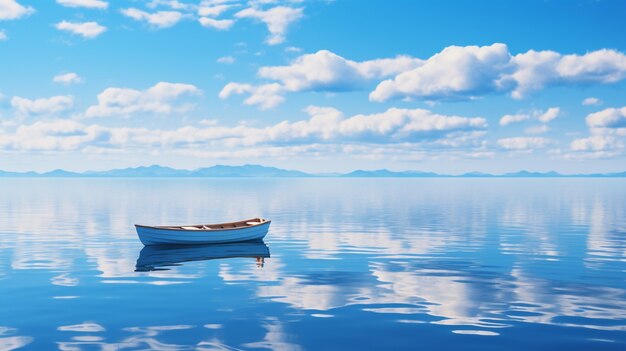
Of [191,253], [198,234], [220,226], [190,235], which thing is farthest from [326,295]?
[220,226]

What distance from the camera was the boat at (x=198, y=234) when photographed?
161 feet

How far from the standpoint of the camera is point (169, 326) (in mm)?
23234

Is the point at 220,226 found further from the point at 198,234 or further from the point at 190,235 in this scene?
the point at 190,235

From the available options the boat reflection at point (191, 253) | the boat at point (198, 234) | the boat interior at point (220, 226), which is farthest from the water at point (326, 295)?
the boat interior at point (220, 226)

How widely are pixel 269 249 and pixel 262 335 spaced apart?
28.6m

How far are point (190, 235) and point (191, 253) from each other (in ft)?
11.7

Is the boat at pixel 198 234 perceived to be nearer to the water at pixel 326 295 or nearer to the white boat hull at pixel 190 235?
the white boat hull at pixel 190 235

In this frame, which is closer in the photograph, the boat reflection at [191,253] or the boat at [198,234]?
the boat reflection at [191,253]

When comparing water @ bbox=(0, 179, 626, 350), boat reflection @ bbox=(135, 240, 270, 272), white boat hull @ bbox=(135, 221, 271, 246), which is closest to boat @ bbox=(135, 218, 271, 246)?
white boat hull @ bbox=(135, 221, 271, 246)

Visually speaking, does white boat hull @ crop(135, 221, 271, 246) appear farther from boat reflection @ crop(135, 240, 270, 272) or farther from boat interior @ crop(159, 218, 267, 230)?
boat interior @ crop(159, 218, 267, 230)

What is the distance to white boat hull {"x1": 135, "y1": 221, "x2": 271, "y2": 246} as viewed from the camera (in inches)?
1930

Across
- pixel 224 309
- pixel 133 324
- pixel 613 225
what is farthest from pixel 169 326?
pixel 613 225

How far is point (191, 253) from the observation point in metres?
46.7

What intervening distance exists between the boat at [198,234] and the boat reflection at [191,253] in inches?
20.2
